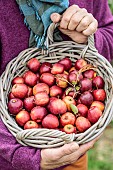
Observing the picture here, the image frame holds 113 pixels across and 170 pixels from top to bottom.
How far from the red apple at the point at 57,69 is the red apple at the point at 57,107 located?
16 cm

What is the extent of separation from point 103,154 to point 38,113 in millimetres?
1345

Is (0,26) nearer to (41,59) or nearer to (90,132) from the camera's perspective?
(41,59)

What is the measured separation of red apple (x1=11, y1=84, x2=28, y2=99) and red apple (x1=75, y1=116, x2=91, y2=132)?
0.85 feet

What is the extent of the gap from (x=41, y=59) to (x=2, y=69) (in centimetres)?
18

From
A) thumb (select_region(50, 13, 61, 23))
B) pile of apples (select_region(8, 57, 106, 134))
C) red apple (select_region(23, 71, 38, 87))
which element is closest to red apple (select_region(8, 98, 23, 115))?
pile of apples (select_region(8, 57, 106, 134))

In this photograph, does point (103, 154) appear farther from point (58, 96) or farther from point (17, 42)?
point (17, 42)

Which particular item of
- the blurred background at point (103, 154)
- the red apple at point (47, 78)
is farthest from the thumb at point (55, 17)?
the blurred background at point (103, 154)

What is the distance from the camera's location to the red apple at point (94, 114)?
155 centimetres

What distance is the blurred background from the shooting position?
8.89 feet

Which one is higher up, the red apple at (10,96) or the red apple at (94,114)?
the red apple at (10,96)

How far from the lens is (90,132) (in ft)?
4.89

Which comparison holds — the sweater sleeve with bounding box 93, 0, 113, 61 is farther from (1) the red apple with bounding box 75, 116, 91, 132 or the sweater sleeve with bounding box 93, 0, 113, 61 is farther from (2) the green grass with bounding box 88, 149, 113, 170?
(2) the green grass with bounding box 88, 149, 113, 170

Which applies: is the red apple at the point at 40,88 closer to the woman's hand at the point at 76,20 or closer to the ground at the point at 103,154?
the woman's hand at the point at 76,20

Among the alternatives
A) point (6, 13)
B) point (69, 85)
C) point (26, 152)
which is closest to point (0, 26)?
point (6, 13)
